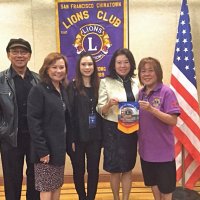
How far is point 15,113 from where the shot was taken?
2584 millimetres

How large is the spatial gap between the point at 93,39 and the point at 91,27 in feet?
0.49

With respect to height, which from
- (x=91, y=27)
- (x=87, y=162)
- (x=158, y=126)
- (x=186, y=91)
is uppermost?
(x=91, y=27)

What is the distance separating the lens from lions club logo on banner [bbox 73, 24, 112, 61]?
3.82m

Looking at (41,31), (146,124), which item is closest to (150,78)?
(146,124)

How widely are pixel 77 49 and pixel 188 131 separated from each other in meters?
1.65

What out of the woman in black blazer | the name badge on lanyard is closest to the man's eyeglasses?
the woman in black blazer

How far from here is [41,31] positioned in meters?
3.87

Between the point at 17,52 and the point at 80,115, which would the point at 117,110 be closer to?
the point at 80,115

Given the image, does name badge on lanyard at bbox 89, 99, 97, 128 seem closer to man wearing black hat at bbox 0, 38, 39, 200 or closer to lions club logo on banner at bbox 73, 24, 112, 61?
man wearing black hat at bbox 0, 38, 39, 200

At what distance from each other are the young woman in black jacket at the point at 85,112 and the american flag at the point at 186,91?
105 centimetres

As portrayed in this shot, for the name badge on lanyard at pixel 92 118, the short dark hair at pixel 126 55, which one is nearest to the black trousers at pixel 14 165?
the name badge on lanyard at pixel 92 118

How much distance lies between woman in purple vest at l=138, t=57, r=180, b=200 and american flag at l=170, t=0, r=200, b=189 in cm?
93

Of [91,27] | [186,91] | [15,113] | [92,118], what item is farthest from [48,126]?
[91,27]

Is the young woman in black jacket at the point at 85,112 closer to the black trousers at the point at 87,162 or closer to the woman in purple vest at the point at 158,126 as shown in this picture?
the black trousers at the point at 87,162
